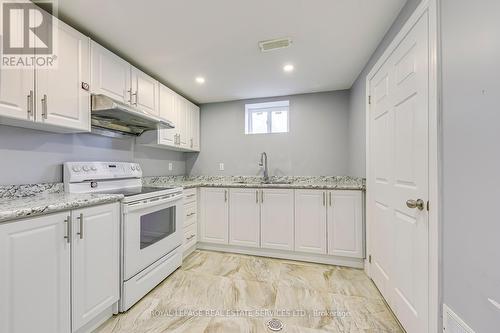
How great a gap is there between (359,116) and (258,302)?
231cm

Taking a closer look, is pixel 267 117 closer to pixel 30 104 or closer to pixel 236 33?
Result: pixel 236 33

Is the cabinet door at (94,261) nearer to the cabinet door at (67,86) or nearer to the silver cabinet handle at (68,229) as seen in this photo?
the silver cabinet handle at (68,229)

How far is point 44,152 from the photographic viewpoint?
167 centimetres

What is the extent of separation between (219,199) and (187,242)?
68 cm

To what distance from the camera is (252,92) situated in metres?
3.12

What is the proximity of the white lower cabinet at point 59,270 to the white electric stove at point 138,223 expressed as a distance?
0.33 ft

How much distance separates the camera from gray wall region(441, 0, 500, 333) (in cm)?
76

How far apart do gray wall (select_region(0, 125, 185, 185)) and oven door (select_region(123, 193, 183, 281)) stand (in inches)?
28.8

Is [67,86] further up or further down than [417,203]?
further up

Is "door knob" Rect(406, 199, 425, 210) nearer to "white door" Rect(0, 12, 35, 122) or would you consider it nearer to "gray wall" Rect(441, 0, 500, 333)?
"gray wall" Rect(441, 0, 500, 333)

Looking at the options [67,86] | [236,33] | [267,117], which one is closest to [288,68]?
[236,33]

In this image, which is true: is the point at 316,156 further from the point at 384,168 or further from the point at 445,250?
the point at 445,250

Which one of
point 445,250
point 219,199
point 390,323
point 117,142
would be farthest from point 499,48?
point 117,142

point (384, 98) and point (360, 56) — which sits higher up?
point (360, 56)
